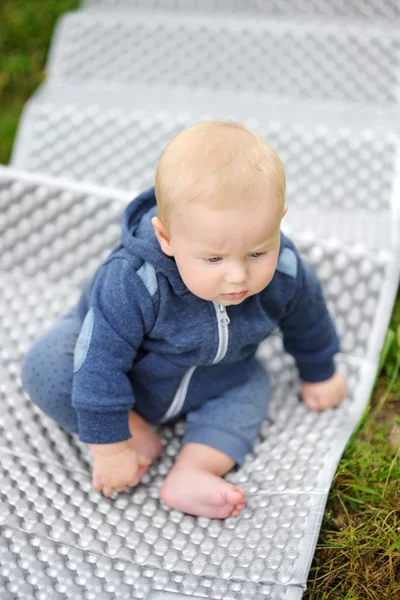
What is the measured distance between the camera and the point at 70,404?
4.92ft

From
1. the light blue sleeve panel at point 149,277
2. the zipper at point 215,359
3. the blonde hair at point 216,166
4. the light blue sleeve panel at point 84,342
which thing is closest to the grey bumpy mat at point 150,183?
the zipper at point 215,359

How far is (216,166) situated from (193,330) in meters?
0.37

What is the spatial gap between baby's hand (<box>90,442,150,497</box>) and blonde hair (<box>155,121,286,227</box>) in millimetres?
505

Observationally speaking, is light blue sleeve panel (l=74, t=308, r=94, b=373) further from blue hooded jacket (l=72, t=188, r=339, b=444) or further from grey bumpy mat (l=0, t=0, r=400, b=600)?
grey bumpy mat (l=0, t=0, r=400, b=600)

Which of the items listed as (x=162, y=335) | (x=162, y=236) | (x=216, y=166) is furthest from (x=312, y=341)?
(x=216, y=166)

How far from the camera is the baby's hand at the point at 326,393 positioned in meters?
1.66

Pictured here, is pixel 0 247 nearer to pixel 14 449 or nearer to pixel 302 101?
pixel 14 449

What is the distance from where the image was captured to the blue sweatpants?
1.51m

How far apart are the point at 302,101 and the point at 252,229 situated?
4.15 ft

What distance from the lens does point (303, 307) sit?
5.04 feet

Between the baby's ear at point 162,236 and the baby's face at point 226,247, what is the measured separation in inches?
0.6

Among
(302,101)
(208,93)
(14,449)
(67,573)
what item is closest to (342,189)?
(302,101)

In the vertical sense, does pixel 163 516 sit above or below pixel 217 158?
below

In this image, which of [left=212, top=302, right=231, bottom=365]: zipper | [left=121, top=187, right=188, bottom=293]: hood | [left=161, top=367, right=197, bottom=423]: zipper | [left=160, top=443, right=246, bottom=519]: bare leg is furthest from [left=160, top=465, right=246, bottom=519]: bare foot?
[left=121, top=187, right=188, bottom=293]: hood
